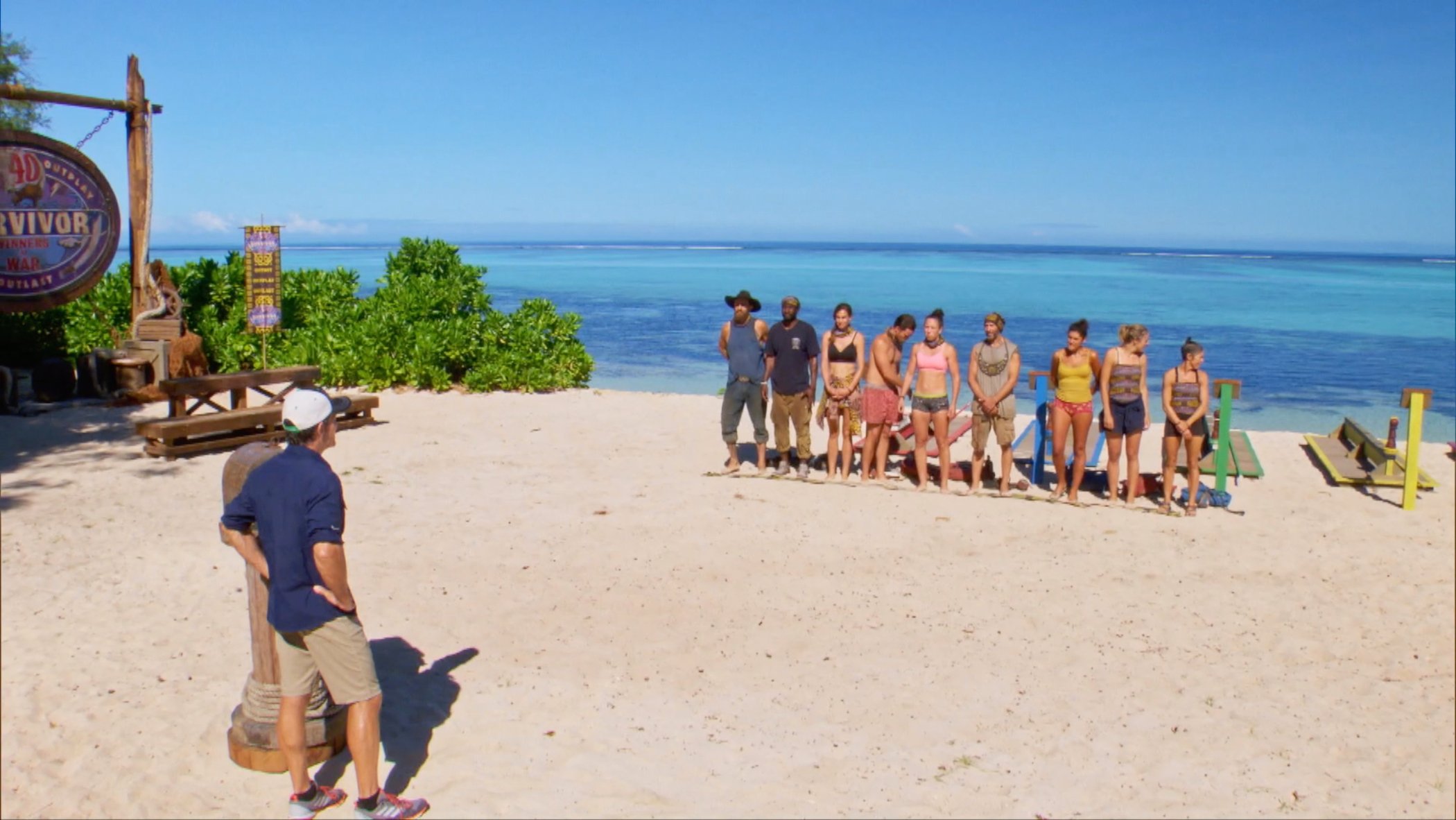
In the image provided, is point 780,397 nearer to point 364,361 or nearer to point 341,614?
point 341,614

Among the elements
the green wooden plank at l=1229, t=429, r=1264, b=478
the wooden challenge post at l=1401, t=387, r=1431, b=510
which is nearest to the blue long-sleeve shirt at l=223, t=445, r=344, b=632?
the green wooden plank at l=1229, t=429, r=1264, b=478

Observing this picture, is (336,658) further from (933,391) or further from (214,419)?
(214,419)

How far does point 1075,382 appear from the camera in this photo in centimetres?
980

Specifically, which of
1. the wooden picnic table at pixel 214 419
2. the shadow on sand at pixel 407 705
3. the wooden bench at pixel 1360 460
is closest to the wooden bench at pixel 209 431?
the wooden picnic table at pixel 214 419

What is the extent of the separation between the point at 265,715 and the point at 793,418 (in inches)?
252

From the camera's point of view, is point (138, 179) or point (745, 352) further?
point (138, 179)

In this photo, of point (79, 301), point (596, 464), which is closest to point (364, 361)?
point (79, 301)

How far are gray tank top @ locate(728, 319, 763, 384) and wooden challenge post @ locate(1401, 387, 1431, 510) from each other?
227 inches

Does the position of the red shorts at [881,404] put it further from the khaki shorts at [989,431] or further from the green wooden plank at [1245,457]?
the green wooden plank at [1245,457]

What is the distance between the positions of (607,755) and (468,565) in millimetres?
2985

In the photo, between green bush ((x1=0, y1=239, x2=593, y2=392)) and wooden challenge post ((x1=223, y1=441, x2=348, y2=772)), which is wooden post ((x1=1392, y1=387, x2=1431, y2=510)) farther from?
green bush ((x1=0, y1=239, x2=593, y2=392))

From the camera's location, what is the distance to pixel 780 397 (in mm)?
10625

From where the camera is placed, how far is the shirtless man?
10.2 metres

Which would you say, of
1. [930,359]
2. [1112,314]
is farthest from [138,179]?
[1112,314]
